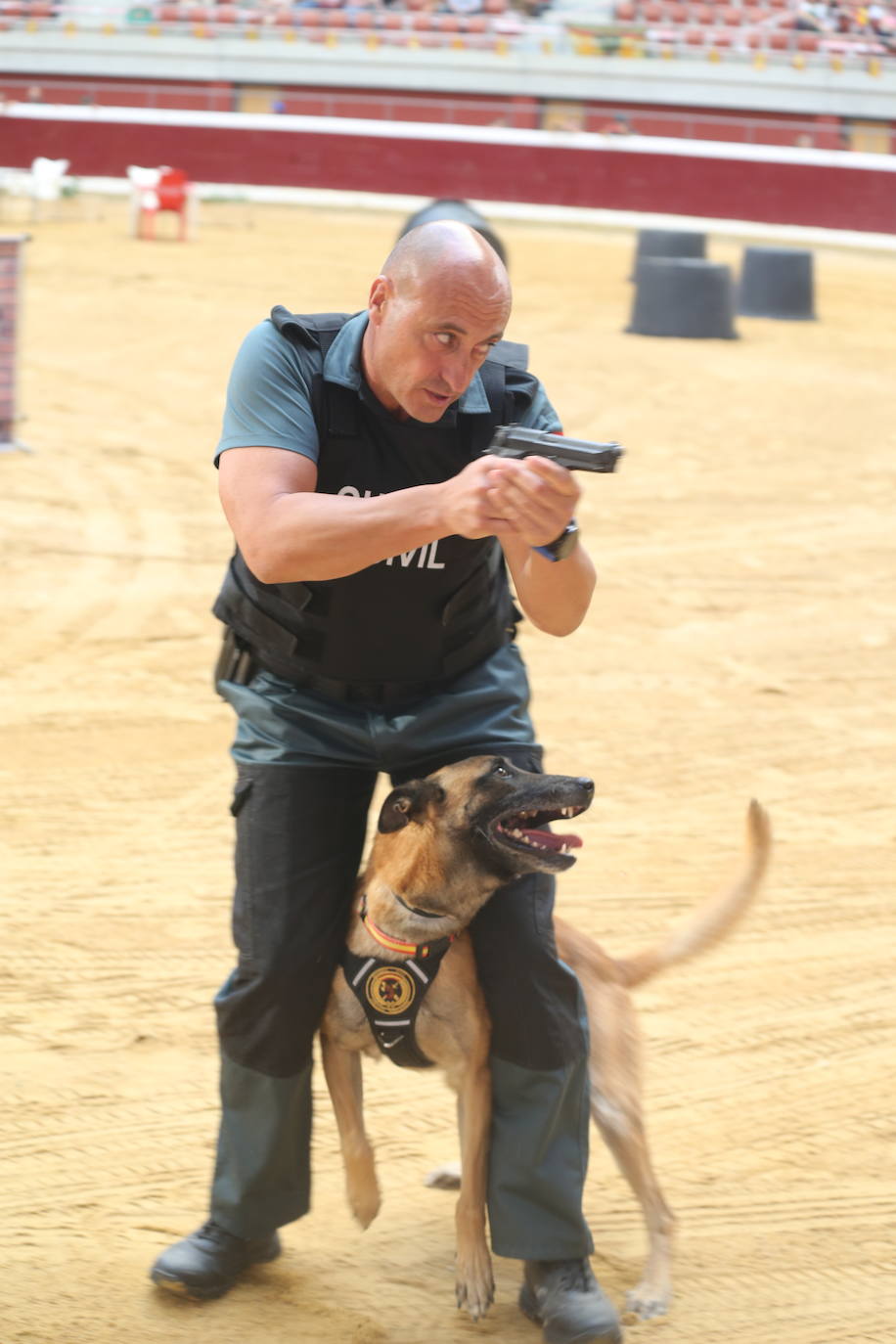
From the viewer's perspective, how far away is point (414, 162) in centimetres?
2752

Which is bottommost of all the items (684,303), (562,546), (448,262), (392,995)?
(684,303)

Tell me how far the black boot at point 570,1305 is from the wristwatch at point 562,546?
1450 mm

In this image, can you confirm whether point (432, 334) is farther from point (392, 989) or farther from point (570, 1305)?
point (570, 1305)

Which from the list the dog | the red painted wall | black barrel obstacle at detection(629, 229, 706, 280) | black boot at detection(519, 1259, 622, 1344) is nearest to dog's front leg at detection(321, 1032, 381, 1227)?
the dog

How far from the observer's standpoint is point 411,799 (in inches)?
123

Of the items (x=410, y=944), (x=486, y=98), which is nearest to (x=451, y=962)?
(x=410, y=944)

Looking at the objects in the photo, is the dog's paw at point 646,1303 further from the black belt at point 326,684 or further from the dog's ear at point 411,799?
the black belt at point 326,684

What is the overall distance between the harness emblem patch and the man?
0.11m

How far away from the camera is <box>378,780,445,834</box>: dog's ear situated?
10.3ft

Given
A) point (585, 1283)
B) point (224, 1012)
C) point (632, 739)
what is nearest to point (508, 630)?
point (224, 1012)

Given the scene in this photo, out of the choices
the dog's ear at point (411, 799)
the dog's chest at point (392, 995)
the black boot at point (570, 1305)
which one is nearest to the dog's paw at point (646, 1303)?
the black boot at point (570, 1305)

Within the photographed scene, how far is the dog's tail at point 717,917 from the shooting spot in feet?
12.1

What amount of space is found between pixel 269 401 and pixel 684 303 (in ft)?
44.0

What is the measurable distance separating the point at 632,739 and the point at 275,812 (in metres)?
3.76
